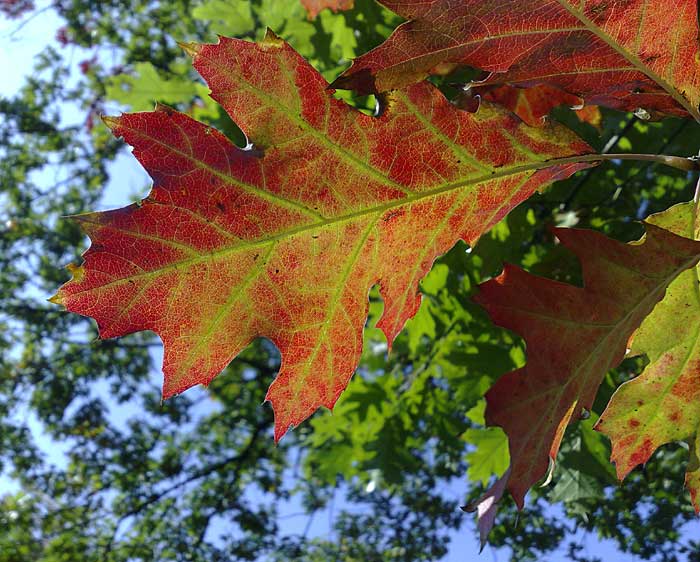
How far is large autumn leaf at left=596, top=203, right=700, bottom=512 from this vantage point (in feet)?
3.27

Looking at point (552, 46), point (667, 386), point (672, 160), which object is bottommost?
point (667, 386)

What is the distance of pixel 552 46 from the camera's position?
834mm

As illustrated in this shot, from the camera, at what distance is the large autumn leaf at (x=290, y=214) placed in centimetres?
81

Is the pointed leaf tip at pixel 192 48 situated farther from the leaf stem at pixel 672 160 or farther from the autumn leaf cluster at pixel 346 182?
the leaf stem at pixel 672 160

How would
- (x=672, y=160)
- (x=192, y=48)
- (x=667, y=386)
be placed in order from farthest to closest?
1. (x=667, y=386)
2. (x=672, y=160)
3. (x=192, y=48)

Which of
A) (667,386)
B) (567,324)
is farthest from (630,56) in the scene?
(667,386)

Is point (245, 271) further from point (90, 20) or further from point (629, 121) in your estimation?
point (90, 20)

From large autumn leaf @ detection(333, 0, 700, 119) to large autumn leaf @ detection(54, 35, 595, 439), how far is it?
54 mm

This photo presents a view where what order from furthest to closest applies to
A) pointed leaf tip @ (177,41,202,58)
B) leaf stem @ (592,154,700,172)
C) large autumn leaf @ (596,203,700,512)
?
large autumn leaf @ (596,203,700,512)
leaf stem @ (592,154,700,172)
pointed leaf tip @ (177,41,202,58)

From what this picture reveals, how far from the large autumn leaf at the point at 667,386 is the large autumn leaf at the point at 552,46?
0.23 m

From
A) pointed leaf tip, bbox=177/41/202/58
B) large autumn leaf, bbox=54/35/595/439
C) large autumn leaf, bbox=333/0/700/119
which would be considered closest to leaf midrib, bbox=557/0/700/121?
large autumn leaf, bbox=333/0/700/119

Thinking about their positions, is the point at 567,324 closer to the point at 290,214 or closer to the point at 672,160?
the point at 672,160

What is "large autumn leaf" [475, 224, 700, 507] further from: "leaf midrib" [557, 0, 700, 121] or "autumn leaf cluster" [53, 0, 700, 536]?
"leaf midrib" [557, 0, 700, 121]

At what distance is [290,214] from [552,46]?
0.40 meters
